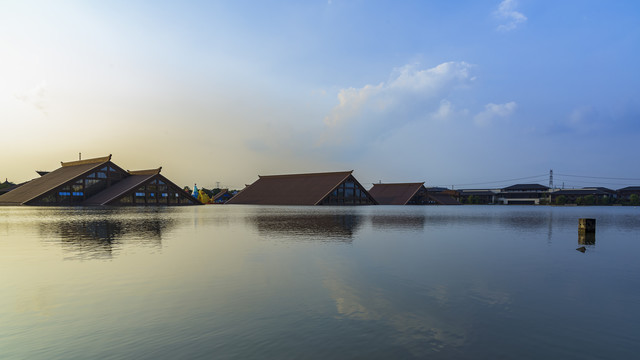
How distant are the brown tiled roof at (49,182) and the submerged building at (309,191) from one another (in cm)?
3950

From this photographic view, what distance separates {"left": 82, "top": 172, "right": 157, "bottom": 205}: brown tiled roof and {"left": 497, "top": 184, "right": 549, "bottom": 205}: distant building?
140 m

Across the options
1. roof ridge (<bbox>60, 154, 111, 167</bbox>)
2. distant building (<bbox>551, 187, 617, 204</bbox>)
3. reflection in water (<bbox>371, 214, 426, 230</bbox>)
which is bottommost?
reflection in water (<bbox>371, 214, 426, 230</bbox>)

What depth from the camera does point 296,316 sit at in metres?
9.81

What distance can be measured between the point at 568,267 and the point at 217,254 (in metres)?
15.5

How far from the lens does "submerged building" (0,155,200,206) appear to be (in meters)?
91.8

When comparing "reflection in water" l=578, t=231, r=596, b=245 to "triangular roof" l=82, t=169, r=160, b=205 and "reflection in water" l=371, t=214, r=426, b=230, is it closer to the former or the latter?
"reflection in water" l=371, t=214, r=426, b=230

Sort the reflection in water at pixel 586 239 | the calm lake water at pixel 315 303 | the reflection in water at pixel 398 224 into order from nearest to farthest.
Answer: the calm lake water at pixel 315 303 < the reflection in water at pixel 586 239 < the reflection in water at pixel 398 224

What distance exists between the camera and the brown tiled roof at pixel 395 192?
402 ft

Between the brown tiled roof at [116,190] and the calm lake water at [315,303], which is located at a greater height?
the brown tiled roof at [116,190]

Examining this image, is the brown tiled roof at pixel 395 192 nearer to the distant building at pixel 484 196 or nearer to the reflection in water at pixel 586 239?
the distant building at pixel 484 196

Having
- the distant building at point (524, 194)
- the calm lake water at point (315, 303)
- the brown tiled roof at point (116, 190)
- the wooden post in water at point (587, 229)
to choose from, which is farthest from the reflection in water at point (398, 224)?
the distant building at point (524, 194)

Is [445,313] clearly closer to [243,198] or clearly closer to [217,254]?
[217,254]

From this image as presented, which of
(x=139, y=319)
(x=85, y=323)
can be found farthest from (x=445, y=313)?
(x=85, y=323)

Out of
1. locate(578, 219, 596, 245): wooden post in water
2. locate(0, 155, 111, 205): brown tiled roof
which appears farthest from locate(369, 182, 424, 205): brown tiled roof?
locate(578, 219, 596, 245): wooden post in water
